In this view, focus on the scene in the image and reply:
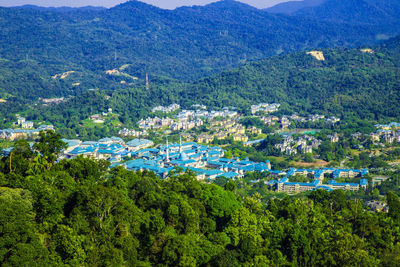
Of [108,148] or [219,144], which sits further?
[219,144]

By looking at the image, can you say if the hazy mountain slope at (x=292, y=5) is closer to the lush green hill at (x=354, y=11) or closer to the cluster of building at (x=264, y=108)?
the lush green hill at (x=354, y=11)

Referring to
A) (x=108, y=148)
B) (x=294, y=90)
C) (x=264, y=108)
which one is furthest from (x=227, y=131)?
(x=294, y=90)

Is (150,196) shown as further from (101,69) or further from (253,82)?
(101,69)

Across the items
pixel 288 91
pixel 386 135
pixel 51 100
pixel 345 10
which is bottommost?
pixel 51 100

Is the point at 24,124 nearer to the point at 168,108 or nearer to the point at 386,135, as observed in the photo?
the point at 168,108

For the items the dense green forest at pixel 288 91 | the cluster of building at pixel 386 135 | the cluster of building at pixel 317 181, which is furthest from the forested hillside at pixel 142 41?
the cluster of building at pixel 317 181

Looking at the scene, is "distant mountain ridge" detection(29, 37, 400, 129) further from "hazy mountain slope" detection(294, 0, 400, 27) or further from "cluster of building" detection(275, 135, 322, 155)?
"hazy mountain slope" detection(294, 0, 400, 27)

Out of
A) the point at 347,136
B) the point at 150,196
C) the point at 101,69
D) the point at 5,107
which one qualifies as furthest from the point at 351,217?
the point at 101,69
